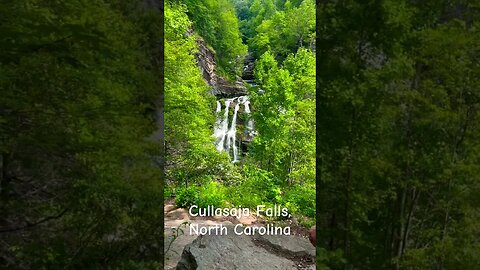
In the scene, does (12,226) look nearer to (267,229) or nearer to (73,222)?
(73,222)

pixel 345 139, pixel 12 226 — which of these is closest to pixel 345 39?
pixel 345 139

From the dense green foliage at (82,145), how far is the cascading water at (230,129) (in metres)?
2.03

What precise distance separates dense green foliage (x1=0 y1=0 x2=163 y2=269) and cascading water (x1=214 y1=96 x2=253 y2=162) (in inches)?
79.8

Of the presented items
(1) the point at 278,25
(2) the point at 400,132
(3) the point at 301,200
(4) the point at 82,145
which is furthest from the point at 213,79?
(2) the point at 400,132

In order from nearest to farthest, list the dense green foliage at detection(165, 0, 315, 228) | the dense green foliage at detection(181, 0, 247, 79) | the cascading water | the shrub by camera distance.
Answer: the shrub, the dense green foliage at detection(165, 0, 315, 228), the dense green foliage at detection(181, 0, 247, 79), the cascading water

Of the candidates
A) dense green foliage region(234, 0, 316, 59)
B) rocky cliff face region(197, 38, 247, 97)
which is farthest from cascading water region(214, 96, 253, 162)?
dense green foliage region(234, 0, 316, 59)

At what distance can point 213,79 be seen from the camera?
6.86 meters

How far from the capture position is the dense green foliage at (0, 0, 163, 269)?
12.4 ft

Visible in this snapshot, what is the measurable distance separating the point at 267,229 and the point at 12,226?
3.15m

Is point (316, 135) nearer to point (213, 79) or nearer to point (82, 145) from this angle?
point (82, 145)

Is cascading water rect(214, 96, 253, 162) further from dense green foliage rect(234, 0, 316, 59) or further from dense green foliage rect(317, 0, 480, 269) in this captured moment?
dense green foliage rect(317, 0, 480, 269)

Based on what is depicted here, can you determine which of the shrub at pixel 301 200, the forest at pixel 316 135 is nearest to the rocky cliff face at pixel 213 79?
the forest at pixel 316 135

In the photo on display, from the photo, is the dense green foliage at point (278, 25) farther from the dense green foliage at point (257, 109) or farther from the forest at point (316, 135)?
the forest at point (316, 135)

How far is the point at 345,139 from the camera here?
3971 mm
